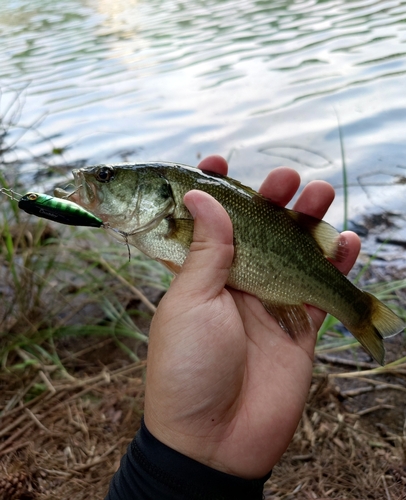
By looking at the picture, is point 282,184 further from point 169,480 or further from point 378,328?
point 169,480

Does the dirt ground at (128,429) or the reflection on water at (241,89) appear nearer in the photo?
the dirt ground at (128,429)

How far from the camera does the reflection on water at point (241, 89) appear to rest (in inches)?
260

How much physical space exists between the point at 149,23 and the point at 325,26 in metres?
6.52

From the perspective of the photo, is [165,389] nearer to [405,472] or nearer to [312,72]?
[405,472]

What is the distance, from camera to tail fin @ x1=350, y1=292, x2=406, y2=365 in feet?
8.70

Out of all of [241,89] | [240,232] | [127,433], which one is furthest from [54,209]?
[241,89]

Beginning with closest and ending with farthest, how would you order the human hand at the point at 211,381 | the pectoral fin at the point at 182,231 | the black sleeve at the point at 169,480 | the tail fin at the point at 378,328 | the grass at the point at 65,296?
the black sleeve at the point at 169,480 → the human hand at the point at 211,381 → the pectoral fin at the point at 182,231 → the tail fin at the point at 378,328 → the grass at the point at 65,296

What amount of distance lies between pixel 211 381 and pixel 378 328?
1.00 meters

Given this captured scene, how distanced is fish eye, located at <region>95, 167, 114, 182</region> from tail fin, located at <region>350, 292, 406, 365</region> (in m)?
1.51

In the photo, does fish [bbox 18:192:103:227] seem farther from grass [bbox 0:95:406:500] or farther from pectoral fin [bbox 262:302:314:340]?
grass [bbox 0:95:406:500]

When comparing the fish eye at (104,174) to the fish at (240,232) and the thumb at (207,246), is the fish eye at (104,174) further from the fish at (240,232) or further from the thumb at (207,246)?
the thumb at (207,246)

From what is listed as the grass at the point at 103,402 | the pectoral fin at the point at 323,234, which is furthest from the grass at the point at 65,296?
the pectoral fin at the point at 323,234

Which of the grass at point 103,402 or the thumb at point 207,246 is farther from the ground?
the thumb at point 207,246

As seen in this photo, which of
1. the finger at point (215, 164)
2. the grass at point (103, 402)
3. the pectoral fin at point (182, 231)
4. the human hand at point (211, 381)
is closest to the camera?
the human hand at point (211, 381)
